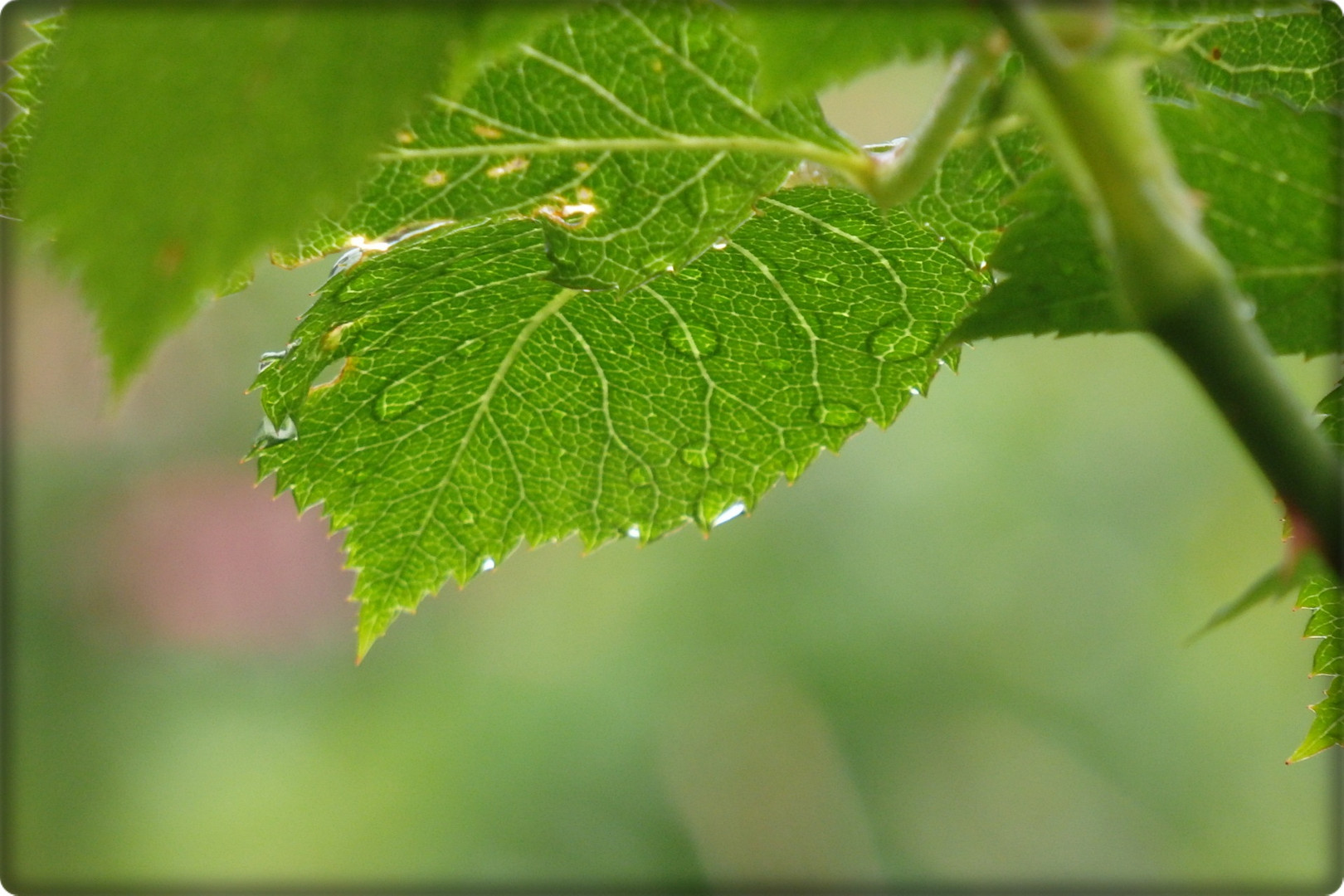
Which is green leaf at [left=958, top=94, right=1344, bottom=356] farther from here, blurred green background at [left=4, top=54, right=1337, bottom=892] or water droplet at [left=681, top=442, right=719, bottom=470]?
blurred green background at [left=4, top=54, right=1337, bottom=892]

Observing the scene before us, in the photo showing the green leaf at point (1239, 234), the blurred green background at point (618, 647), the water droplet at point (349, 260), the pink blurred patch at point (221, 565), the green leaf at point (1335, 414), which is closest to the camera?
the green leaf at point (1239, 234)

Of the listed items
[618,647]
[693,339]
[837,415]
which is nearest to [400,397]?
[693,339]

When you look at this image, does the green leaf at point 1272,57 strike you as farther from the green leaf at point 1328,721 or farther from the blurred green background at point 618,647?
the blurred green background at point 618,647

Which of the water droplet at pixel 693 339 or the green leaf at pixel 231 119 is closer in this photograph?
the green leaf at pixel 231 119

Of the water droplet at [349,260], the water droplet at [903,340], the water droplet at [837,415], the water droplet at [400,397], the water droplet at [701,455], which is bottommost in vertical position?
the water droplet at [701,455]

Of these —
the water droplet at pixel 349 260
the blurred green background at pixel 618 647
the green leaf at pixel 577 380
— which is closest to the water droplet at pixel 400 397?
the green leaf at pixel 577 380

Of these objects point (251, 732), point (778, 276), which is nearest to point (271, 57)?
point (778, 276)
